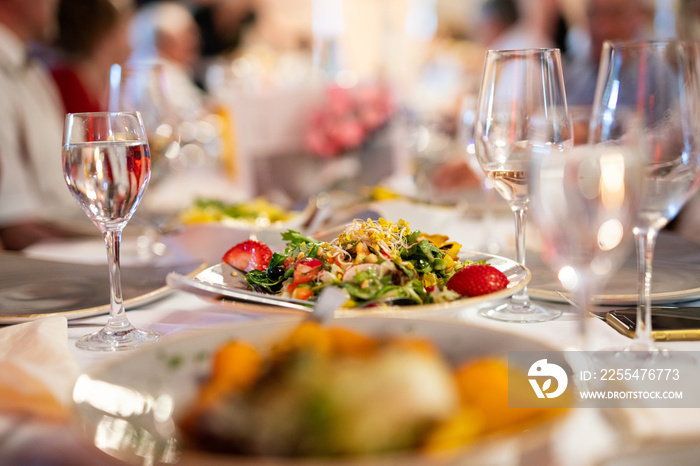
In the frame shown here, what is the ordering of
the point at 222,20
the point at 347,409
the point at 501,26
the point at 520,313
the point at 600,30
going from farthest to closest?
the point at 222,20
the point at 501,26
the point at 600,30
the point at 520,313
the point at 347,409

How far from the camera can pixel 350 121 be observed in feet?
6.87

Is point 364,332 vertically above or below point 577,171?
below

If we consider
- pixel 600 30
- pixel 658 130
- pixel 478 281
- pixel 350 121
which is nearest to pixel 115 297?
pixel 478 281

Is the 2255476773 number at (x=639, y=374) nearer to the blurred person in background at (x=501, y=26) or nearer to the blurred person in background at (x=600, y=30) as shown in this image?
the blurred person in background at (x=600, y=30)

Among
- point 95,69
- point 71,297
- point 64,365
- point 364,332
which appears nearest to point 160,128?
point 71,297

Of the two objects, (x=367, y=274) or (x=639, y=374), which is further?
(x=367, y=274)

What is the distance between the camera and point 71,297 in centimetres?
102

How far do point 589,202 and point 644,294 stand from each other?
0.58 feet

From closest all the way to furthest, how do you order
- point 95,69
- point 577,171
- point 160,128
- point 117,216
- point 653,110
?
point 577,171 < point 653,110 < point 117,216 < point 160,128 < point 95,69

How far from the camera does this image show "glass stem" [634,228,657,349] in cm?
70

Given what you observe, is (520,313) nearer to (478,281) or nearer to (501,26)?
(478,281)

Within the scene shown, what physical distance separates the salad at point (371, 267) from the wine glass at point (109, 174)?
16 cm

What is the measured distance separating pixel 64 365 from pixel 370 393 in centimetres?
39

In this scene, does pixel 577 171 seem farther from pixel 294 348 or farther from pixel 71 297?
pixel 71 297
